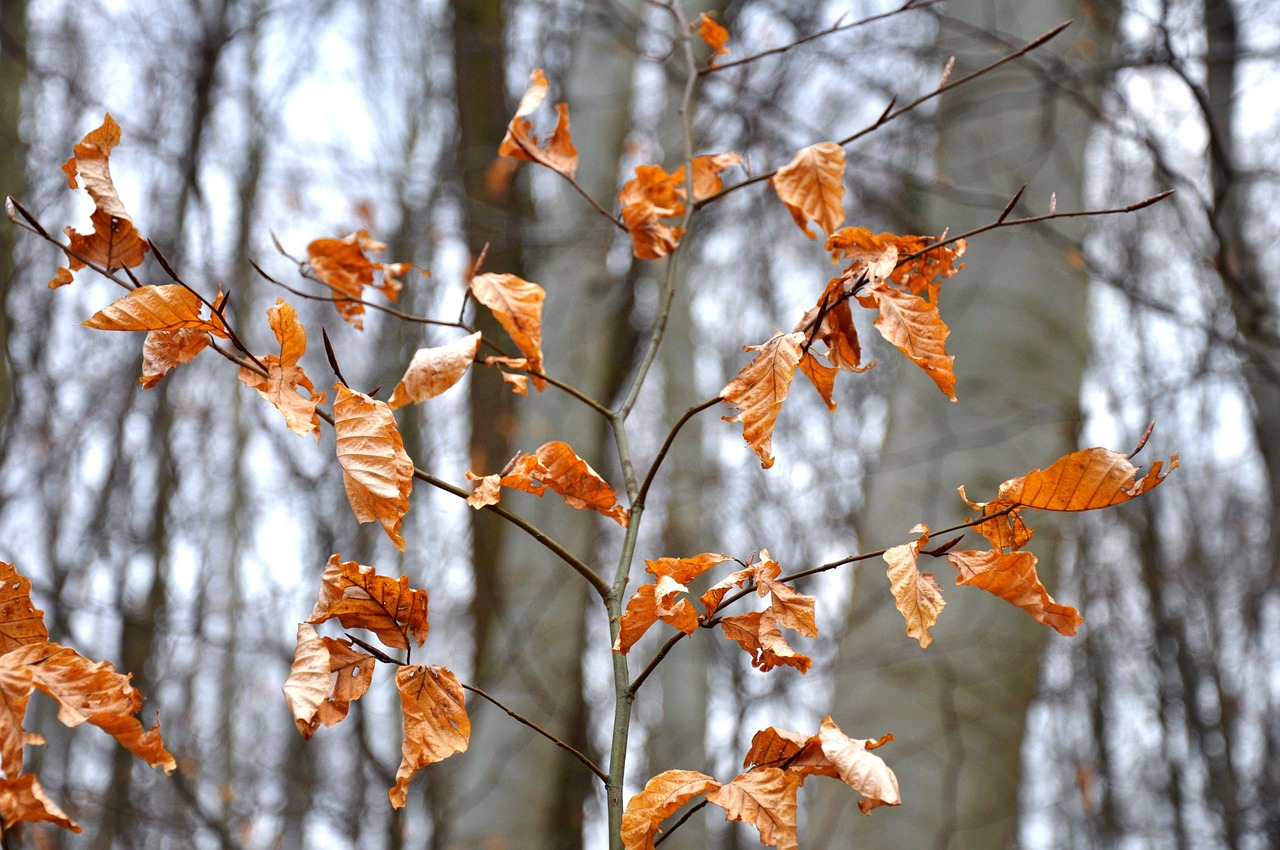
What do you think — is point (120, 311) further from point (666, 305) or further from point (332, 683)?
point (666, 305)

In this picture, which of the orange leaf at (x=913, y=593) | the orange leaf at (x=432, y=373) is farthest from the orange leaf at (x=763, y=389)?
the orange leaf at (x=432, y=373)

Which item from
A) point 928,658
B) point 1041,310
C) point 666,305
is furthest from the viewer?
point 1041,310

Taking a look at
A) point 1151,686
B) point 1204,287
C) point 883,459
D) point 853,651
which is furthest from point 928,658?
point 1151,686

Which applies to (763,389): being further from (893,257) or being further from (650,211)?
(650,211)

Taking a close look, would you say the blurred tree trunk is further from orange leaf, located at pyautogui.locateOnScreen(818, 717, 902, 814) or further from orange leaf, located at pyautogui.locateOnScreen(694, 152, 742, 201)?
orange leaf, located at pyautogui.locateOnScreen(818, 717, 902, 814)

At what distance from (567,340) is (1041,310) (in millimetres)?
1540

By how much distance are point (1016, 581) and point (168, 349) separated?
670 mm

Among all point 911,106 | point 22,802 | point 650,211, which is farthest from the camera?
point 650,211

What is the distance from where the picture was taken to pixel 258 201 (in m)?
5.60

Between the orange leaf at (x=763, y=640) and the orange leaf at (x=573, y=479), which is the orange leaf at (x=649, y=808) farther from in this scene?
the orange leaf at (x=573, y=479)

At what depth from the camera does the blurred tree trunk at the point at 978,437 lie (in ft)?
6.60

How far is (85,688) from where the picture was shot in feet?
2.30

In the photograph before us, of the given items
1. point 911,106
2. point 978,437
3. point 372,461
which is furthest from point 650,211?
point 978,437

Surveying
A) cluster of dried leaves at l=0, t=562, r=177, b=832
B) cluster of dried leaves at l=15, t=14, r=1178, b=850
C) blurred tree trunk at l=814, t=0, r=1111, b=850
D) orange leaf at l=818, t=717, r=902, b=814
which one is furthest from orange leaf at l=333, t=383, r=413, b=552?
blurred tree trunk at l=814, t=0, r=1111, b=850
